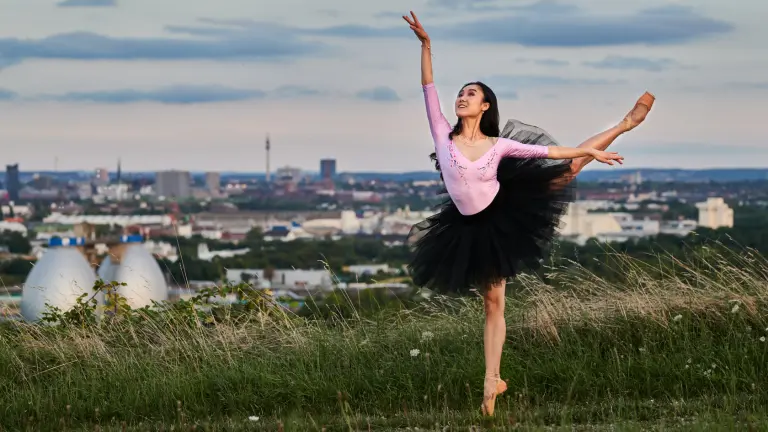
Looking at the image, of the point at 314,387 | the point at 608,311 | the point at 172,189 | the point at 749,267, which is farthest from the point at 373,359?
the point at 172,189

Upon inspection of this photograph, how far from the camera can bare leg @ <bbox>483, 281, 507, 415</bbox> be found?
5.63m

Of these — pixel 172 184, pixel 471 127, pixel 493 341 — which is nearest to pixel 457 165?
pixel 471 127

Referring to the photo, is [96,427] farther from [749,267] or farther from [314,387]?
[749,267]

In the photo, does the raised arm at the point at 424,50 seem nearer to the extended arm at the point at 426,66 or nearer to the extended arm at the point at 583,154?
the extended arm at the point at 426,66

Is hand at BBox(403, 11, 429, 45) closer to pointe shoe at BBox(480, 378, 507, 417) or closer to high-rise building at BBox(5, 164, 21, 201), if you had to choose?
pointe shoe at BBox(480, 378, 507, 417)

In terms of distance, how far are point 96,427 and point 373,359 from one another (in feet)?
5.75

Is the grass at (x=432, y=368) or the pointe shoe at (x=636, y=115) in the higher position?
the pointe shoe at (x=636, y=115)

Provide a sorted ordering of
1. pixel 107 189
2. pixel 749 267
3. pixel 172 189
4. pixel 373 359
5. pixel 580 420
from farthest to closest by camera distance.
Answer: pixel 172 189
pixel 107 189
pixel 749 267
pixel 373 359
pixel 580 420

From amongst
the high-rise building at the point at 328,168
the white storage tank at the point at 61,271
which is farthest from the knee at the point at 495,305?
the high-rise building at the point at 328,168

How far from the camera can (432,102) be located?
5.70 m

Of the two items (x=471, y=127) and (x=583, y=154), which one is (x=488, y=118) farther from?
(x=583, y=154)

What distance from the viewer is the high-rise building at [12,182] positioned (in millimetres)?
106438

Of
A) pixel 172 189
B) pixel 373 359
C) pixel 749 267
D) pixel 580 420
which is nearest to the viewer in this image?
pixel 580 420

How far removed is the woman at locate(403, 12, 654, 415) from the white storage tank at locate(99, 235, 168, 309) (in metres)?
7.39
